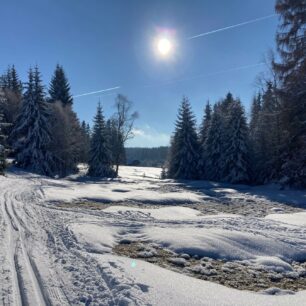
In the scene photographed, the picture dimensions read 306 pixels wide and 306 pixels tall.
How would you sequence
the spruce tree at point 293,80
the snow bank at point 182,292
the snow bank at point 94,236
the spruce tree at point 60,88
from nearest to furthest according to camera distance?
1. the snow bank at point 182,292
2. the snow bank at point 94,236
3. the spruce tree at point 293,80
4. the spruce tree at point 60,88

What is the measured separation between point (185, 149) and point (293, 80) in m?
15.4

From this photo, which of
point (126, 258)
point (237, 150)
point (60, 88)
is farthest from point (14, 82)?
point (126, 258)

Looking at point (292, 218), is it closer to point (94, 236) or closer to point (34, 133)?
point (94, 236)

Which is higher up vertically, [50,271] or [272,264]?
[50,271]

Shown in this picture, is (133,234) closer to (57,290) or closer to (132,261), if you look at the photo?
(132,261)

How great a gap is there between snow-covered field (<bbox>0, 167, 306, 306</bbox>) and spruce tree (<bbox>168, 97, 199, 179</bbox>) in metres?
19.3

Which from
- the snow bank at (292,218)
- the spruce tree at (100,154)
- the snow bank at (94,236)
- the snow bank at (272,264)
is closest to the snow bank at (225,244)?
the snow bank at (272,264)

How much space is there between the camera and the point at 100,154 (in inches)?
1355

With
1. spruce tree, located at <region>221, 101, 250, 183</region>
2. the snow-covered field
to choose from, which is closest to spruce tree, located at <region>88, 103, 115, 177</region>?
spruce tree, located at <region>221, 101, 250, 183</region>

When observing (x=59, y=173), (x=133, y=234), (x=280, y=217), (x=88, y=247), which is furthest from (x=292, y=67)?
(x=59, y=173)

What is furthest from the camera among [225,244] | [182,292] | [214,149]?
[214,149]

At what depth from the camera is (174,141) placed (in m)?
33.8

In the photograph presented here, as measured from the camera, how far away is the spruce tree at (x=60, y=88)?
4188 centimetres

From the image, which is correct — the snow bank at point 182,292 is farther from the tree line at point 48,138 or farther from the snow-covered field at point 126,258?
the tree line at point 48,138
